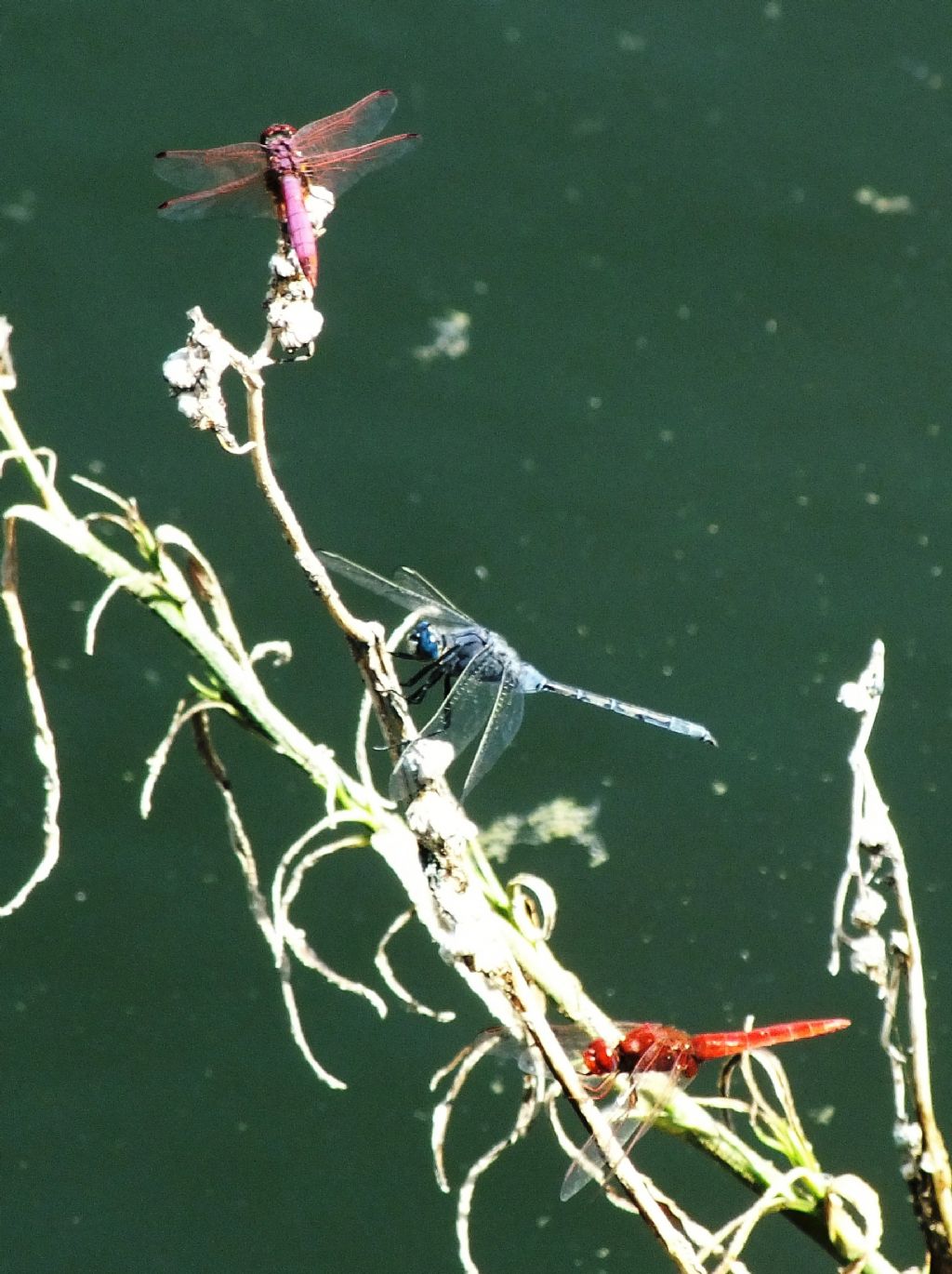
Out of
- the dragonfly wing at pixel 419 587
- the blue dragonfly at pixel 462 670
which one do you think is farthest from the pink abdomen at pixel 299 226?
the dragonfly wing at pixel 419 587

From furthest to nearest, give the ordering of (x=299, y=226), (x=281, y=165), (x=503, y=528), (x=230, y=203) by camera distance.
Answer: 1. (x=503, y=528)
2. (x=230, y=203)
3. (x=281, y=165)
4. (x=299, y=226)

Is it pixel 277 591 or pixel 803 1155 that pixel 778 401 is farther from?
pixel 803 1155

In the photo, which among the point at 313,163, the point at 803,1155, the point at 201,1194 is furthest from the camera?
the point at 201,1194

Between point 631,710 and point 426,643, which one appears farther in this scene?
point 631,710

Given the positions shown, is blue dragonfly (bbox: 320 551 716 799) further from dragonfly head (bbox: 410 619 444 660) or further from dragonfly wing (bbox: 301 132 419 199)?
dragonfly wing (bbox: 301 132 419 199)

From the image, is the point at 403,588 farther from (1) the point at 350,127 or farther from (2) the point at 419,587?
(1) the point at 350,127

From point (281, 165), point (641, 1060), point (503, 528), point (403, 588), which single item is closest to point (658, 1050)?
point (641, 1060)

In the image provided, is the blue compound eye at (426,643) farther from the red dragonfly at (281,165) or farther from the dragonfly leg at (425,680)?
the red dragonfly at (281,165)

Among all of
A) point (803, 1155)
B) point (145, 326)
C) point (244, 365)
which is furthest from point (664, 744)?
point (244, 365)
